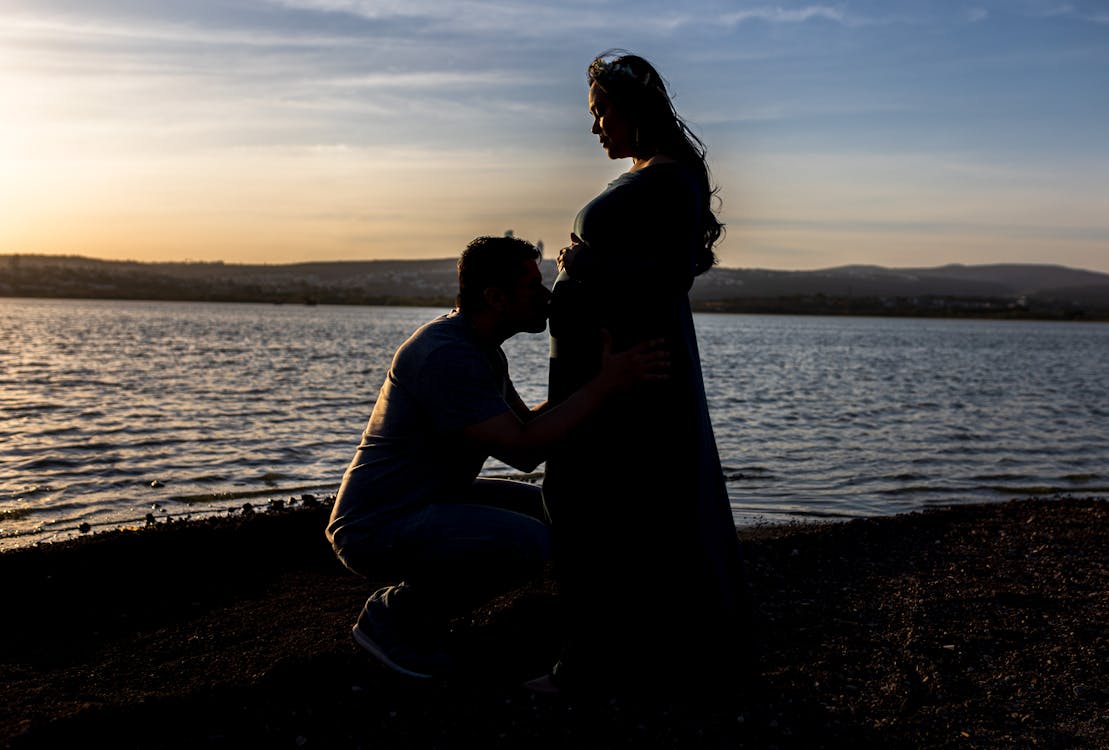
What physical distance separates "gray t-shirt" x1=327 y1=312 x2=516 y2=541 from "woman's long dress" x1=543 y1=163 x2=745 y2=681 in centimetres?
46

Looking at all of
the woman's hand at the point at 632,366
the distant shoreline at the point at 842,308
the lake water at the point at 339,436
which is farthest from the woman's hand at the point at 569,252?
the distant shoreline at the point at 842,308

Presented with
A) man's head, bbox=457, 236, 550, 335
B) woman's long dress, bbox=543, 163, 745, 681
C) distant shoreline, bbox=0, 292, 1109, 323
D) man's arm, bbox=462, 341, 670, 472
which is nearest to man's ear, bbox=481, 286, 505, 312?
man's head, bbox=457, 236, 550, 335

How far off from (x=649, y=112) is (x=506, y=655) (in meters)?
2.91

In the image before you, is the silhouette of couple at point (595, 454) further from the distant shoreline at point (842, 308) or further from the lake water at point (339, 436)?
the distant shoreline at point (842, 308)

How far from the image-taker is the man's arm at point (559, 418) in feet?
13.2

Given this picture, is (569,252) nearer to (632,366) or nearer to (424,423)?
(632,366)

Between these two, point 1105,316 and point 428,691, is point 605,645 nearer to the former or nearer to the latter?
point 428,691

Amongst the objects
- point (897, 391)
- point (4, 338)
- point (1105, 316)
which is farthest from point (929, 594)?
point (1105, 316)

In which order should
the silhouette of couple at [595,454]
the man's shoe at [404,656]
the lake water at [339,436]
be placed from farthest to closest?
the lake water at [339,436]
the man's shoe at [404,656]
the silhouette of couple at [595,454]

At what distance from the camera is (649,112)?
4266mm

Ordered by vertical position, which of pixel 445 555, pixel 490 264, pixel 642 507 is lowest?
pixel 445 555

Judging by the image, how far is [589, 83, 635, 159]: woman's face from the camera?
431 cm

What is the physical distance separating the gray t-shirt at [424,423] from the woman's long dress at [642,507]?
457mm

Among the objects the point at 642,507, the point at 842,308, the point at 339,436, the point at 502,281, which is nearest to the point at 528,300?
the point at 502,281
